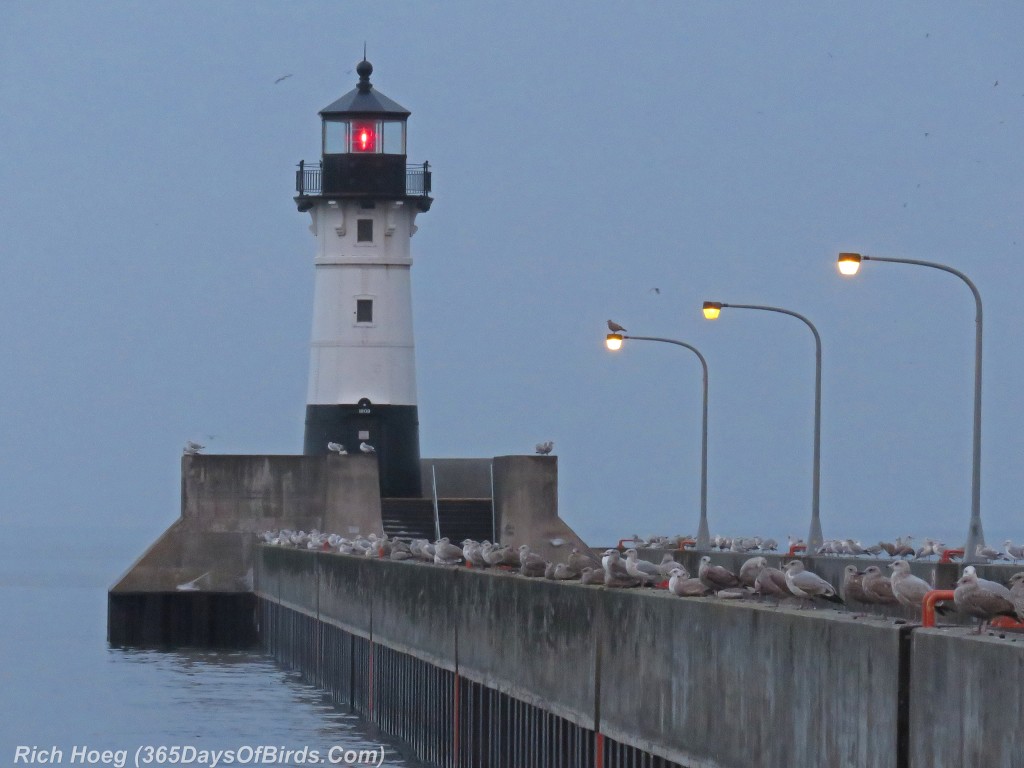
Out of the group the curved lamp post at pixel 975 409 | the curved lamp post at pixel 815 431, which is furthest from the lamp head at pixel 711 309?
the curved lamp post at pixel 975 409

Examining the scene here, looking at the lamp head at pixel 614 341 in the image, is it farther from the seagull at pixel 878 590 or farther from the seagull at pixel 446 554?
the seagull at pixel 878 590

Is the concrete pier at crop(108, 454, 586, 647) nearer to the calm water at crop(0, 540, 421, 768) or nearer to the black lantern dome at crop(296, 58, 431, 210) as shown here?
the calm water at crop(0, 540, 421, 768)

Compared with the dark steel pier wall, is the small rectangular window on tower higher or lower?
higher

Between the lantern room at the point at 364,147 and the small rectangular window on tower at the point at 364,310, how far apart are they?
9.48 feet

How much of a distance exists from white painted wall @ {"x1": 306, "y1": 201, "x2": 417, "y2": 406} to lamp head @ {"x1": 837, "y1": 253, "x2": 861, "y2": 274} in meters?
25.9

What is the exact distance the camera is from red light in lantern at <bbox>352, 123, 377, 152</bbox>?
5600 centimetres

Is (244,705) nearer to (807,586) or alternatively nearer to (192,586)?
(192,586)

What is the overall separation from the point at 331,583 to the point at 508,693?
49.8 ft

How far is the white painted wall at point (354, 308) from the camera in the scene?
54875 millimetres

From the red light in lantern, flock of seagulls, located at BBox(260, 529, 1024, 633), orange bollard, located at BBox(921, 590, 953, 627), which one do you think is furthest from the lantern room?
orange bollard, located at BBox(921, 590, 953, 627)

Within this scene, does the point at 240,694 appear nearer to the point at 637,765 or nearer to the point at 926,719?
the point at 637,765

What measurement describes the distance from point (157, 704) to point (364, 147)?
19.3 meters

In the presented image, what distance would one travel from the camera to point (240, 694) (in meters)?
42.2

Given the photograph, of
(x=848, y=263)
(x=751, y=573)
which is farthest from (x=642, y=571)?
(x=848, y=263)
